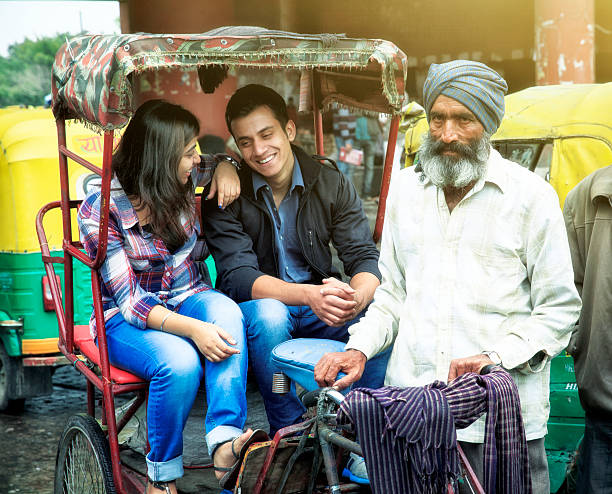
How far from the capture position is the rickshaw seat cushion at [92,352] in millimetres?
3119

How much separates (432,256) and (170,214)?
1226mm

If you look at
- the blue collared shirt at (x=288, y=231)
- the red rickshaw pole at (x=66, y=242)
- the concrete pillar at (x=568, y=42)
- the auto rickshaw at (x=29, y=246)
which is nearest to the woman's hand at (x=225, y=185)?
the blue collared shirt at (x=288, y=231)

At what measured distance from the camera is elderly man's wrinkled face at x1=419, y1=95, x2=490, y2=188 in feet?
8.03

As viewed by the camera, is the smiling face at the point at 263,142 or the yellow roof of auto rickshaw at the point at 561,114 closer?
the smiling face at the point at 263,142

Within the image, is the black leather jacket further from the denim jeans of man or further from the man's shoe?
the denim jeans of man

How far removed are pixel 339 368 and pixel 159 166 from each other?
1.24 metres

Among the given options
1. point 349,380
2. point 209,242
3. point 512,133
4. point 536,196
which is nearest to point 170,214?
point 209,242

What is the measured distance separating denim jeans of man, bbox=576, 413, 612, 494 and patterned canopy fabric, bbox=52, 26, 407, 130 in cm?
156

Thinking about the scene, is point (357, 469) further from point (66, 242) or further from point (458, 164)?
point (66, 242)

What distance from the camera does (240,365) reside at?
2967mm

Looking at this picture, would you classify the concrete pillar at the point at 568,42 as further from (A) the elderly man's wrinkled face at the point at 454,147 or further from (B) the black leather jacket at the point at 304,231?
(A) the elderly man's wrinkled face at the point at 454,147

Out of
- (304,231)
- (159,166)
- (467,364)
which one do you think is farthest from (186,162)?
(467,364)

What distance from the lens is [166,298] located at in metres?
3.30

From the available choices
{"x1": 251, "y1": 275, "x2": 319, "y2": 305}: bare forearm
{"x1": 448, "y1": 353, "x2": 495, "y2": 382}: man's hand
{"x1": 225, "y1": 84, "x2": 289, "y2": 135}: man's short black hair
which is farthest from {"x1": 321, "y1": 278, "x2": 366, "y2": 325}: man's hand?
{"x1": 225, "y1": 84, "x2": 289, "y2": 135}: man's short black hair
